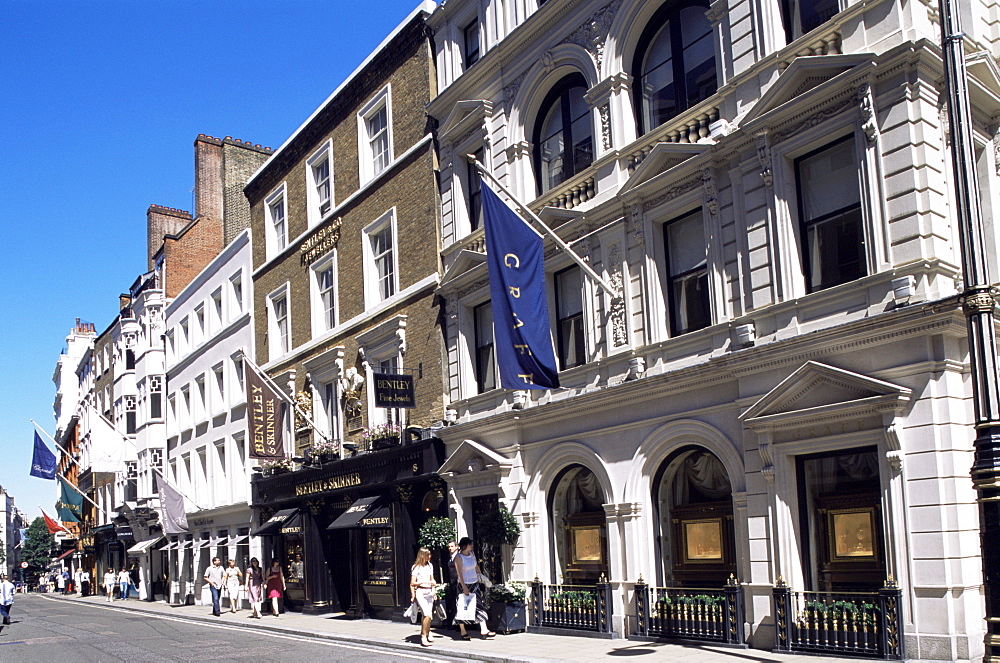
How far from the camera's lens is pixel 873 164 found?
13.0 metres

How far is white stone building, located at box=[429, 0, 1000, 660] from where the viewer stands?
40.2 feet

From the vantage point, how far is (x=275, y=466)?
3072 cm

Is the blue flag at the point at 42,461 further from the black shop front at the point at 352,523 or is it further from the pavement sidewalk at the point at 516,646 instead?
the pavement sidewalk at the point at 516,646

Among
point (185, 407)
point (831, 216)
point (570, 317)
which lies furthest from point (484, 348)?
point (185, 407)

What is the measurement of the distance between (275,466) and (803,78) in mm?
21907

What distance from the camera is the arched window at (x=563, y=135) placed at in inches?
759

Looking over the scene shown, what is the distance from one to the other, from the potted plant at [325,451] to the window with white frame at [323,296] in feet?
11.8

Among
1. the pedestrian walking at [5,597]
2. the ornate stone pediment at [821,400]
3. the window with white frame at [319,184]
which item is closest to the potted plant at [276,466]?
the window with white frame at [319,184]

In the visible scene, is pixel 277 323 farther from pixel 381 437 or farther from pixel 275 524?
pixel 381 437

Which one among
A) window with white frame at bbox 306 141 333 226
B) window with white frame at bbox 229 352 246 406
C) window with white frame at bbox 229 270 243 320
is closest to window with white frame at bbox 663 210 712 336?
window with white frame at bbox 306 141 333 226

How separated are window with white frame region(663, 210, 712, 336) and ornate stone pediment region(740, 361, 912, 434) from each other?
93.4 inches

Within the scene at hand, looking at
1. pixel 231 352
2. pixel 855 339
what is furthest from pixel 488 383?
pixel 231 352

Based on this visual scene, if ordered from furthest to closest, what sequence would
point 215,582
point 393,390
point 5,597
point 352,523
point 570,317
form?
point 215,582, point 5,597, point 352,523, point 393,390, point 570,317

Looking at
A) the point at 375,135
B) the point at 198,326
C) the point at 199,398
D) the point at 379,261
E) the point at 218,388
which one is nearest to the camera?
the point at 379,261
